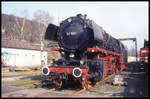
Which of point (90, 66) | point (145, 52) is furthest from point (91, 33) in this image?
point (145, 52)

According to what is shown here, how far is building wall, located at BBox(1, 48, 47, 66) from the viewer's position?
2593 cm

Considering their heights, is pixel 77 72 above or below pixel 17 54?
below

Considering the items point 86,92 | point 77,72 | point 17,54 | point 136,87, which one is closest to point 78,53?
point 77,72

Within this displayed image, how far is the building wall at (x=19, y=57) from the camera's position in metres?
25.9

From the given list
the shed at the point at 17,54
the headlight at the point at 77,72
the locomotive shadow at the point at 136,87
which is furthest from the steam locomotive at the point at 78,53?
the shed at the point at 17,54

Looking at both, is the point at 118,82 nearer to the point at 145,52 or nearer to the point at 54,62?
the point at 54,62

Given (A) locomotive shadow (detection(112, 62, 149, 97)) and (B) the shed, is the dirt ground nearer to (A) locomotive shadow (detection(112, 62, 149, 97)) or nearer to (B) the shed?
(A) locomotive shadow (detection(112, 62, 149, 97))

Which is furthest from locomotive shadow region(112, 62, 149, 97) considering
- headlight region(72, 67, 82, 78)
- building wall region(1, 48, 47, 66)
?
building wall region(1, 48, 47, 66)

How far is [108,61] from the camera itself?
1236 centimetres

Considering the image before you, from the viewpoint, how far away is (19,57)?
1104 inches

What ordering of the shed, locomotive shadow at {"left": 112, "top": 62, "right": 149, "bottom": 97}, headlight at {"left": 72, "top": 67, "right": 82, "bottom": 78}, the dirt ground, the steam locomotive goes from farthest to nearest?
the shed
the steam locomotive
headlight at {"left": 72, "top": 67, "right": 82, "bottom": 78}
locomotive shadow at {"left": 112, "top": 62, "right": 149, "bottom": 97}
the dirt ground

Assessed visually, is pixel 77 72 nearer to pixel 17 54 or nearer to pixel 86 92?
pixel 86 92

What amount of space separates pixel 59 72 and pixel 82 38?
7.03 ft

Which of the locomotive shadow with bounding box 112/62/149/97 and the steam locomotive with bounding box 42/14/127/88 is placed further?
the steam locomotive with bounding box 42/14/127/88
